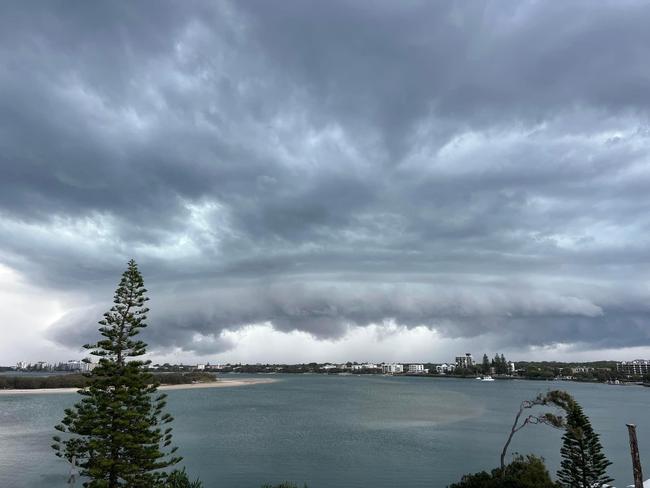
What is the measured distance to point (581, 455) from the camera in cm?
2664

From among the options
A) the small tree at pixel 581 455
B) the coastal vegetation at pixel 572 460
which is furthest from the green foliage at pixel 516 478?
the small tree at pixel 581 455

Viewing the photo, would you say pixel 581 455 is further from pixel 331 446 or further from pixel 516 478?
pixel 331 446

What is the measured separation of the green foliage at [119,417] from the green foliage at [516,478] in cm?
1849

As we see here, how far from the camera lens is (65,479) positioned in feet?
129

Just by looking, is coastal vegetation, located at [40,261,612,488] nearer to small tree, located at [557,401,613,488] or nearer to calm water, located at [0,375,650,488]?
small tree, located at [557,401,613,488]

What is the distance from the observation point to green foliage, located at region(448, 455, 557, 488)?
2745 centimetres

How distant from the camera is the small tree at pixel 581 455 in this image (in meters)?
26.1

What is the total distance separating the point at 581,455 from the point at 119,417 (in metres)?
26.1

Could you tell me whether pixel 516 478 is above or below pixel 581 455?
below

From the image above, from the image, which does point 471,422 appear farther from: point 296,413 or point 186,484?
point 186,484

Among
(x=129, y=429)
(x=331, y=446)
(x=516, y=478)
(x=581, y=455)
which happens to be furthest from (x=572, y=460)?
(x=331, y=446)

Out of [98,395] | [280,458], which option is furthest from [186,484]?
[280,458]

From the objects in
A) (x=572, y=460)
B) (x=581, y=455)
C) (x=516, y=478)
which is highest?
(x=581, y=455)

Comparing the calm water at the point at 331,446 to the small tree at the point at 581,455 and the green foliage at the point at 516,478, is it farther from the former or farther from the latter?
the small tree at the point at 581,455
